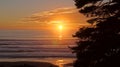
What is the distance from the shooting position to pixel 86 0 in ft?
57.4

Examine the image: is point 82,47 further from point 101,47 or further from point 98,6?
point 98,6

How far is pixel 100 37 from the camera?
1677 cm

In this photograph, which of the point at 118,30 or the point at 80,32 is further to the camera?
the point at 80,32

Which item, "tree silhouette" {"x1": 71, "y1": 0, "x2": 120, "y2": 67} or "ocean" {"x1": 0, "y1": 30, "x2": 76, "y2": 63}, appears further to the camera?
"ocean" {"x1": 0, "y1": 30, "x2": 76, "y2": 63}

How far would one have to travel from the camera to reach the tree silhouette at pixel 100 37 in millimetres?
16328

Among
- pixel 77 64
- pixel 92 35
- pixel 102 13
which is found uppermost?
pixel 102 13

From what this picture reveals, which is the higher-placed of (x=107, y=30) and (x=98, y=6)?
(x=98, y=6)

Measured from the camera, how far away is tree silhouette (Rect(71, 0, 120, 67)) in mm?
16328

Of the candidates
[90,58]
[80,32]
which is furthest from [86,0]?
[90,58]

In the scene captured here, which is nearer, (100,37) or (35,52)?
(100,37)

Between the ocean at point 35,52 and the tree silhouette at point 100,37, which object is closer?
the tree silhouette at point 100,37

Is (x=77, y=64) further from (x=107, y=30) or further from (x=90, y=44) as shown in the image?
(x=107, y=30)

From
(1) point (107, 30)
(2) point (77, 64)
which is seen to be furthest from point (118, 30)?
(2) point (77, 64)

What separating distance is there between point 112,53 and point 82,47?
1635 millimetres
